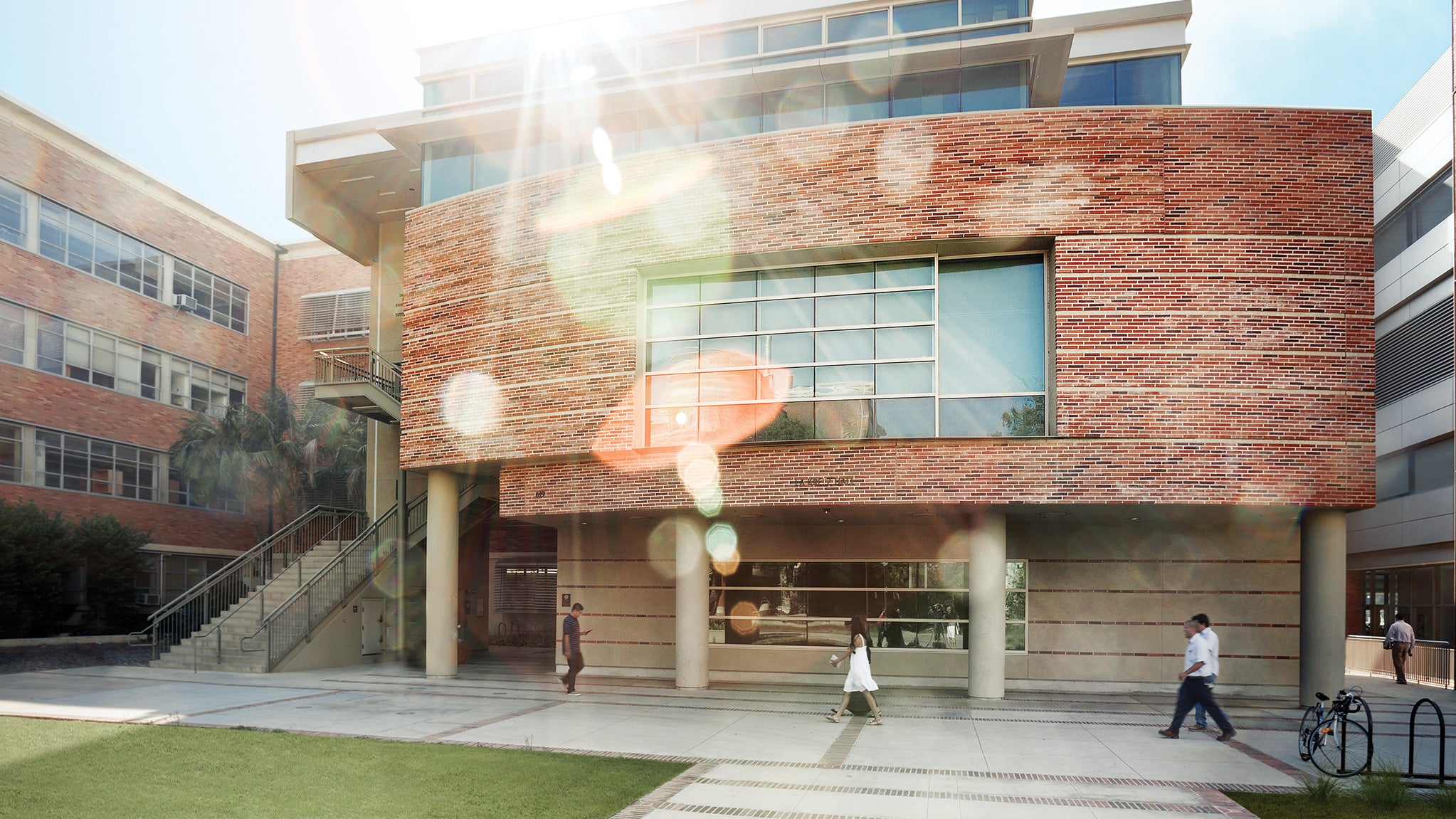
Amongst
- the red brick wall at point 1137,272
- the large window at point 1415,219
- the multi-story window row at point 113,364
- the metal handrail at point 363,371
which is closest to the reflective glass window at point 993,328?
the red brick wall at point 1137,272

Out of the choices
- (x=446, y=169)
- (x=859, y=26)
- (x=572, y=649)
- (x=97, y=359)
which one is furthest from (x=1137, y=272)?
(x=97, y=359)

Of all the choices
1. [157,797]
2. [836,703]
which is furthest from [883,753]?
[157,797]

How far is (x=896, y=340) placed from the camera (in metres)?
17.0

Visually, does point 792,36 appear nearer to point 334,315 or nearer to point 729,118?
point 729,118

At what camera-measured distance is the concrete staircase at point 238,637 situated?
69.4 feet

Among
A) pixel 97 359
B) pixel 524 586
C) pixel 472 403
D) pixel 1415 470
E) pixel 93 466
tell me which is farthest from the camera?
pixel 524 586

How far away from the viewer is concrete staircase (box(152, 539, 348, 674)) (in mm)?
21141

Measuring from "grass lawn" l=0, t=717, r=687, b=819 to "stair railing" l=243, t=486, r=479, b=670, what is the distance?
8553 millimetres

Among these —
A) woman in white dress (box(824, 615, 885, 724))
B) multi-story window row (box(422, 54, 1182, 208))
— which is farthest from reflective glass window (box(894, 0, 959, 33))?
woman in white dress (box(824, 615, 885, 724))

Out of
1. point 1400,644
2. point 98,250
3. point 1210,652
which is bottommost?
point 1400,644

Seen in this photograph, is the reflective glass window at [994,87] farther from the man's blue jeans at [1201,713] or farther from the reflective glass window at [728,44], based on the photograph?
the man's blue jeans at [1201,713]

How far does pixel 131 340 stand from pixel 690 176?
25.6 metres

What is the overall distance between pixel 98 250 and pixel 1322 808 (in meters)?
36.2

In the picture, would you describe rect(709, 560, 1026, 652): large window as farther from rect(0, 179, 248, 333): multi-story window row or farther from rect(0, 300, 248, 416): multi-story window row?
rect(0, 179, 248, 333): multi-story window row
